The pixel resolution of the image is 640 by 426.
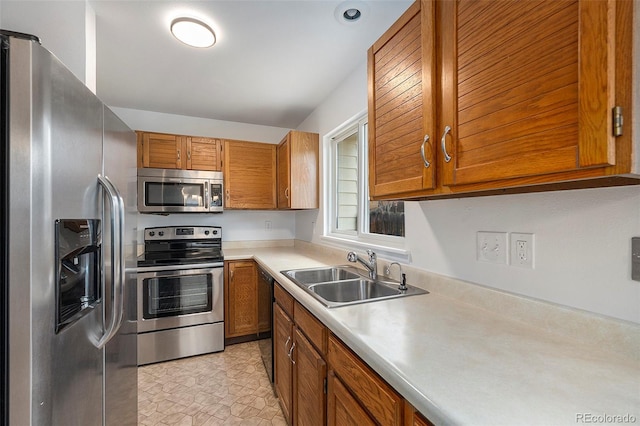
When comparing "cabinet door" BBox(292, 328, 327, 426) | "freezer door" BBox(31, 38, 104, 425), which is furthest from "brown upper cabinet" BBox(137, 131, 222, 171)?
"cabinet door" BBox(292, 328, 327, 426)

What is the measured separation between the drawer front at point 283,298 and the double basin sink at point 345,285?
0.30ft

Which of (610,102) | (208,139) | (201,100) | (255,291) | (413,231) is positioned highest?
(201,100)

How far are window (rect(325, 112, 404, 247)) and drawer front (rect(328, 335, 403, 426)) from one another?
881 millimetres

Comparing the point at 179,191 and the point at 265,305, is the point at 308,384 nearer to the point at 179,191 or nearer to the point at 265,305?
the point at 265,305

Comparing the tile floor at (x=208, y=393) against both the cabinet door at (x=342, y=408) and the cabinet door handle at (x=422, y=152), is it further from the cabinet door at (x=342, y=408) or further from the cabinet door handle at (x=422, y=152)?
the cabinet door handle at (x=422, y=152)

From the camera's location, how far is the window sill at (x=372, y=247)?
157cm

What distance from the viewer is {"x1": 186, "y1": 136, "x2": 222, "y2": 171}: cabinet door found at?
9.43 ft

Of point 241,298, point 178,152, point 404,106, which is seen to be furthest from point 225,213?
point 404,106

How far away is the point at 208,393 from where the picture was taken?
199cm

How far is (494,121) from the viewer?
76 cm

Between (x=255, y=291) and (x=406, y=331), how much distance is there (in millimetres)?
2184

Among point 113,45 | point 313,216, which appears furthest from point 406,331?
point 113,45

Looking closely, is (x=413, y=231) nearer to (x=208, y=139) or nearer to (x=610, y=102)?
(x=610, y=102)

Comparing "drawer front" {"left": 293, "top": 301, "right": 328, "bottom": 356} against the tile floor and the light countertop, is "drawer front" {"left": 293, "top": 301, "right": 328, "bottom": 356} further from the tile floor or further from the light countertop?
the tile floor
